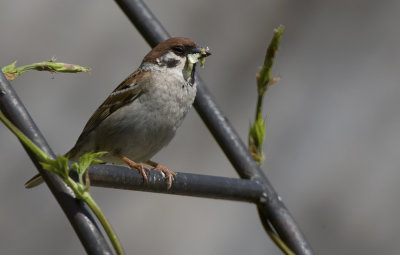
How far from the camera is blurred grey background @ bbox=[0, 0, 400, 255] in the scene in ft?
11.5

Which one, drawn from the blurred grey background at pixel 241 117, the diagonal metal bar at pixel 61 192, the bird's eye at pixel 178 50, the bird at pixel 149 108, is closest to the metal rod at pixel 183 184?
the diagonal metal bar at pixel 61 192

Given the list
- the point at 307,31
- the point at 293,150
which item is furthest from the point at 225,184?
the point at 307,31

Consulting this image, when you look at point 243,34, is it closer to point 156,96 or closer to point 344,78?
point 344,78

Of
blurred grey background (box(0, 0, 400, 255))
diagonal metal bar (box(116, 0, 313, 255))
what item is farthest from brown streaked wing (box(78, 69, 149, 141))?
diagonal metal bar (box(116, 0, 313, 255))

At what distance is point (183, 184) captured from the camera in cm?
123

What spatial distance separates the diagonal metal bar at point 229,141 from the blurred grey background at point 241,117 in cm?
202

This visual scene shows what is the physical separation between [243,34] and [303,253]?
8.34 feet

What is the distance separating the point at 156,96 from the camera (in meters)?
2.78

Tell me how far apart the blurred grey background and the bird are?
0.64 metres

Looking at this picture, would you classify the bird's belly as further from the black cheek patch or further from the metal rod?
the metal rod

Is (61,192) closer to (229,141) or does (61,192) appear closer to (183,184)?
(183,184)

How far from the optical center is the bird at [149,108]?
275cm

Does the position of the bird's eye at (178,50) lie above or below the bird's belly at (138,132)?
above

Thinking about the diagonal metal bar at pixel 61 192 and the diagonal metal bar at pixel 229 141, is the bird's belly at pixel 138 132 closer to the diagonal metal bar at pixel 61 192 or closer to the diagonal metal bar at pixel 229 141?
the diagonal metal bar at pixel 229 141
